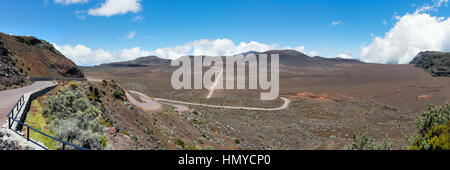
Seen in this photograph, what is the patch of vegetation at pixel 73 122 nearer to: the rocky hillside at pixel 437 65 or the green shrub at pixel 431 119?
the green shrub at pixel 431 119

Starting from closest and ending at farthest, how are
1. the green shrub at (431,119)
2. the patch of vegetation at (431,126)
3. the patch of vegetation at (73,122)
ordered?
the patch of vegetation at (73,122) → the patch of vegetation at (431,126) → the green shrub at (431,119)

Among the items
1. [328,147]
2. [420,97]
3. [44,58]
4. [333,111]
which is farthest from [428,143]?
[420,97]

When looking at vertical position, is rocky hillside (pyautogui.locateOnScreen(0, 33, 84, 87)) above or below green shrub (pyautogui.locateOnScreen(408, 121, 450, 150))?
above

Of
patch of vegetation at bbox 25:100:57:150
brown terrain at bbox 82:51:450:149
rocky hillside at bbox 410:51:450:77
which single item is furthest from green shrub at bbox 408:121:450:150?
rocky hillside at bbox 410:51:450:77

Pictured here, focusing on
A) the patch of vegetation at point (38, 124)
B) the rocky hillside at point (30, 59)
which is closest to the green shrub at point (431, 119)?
the patch of vegetation at point (38, 124)

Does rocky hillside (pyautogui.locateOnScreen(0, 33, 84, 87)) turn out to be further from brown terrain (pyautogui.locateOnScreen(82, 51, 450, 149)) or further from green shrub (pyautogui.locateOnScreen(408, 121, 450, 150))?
green shrub (pyautogui.locateOnScreen(408, 121, 450, 150))

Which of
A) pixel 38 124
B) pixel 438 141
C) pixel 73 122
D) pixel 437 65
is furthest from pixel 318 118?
pixel 437 65
